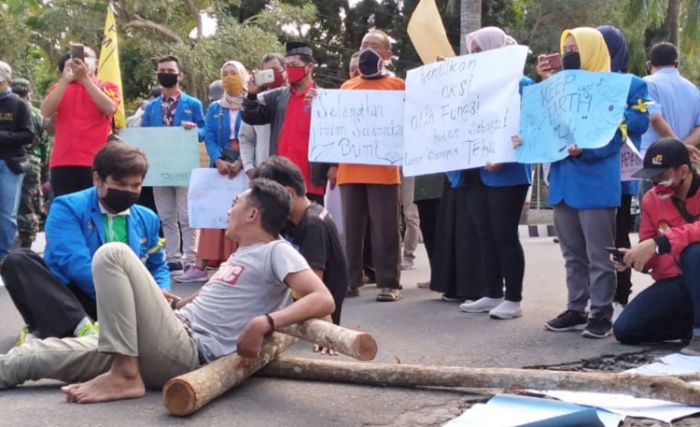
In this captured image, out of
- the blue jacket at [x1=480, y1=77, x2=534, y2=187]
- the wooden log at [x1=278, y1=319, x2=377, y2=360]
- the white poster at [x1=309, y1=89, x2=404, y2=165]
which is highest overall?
the white poster at [x1=309, y1=89, x2=404, y2=165]

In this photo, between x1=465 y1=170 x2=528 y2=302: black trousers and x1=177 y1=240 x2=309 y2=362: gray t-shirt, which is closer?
x1=177 y1=240 x2=309 y2=362: gray t-shirt

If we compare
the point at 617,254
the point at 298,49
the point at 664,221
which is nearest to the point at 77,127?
the point at 298,49

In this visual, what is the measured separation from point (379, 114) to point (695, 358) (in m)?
3.26

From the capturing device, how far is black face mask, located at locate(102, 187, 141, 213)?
511 centimetres

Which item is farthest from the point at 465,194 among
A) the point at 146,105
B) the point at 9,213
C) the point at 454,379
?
the point at 9,213

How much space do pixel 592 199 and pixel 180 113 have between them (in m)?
4.41

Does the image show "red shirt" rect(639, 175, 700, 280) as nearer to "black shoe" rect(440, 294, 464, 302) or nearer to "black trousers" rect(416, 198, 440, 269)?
"black shoe" rect(440, 294, 464, 302)

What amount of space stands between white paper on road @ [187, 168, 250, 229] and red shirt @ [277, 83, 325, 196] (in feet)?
2.70

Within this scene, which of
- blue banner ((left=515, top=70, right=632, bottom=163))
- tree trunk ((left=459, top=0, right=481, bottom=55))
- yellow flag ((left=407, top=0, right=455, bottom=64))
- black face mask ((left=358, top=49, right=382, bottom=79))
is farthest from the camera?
tree trunk ((left=459, top=0, right=481, bottom=55))

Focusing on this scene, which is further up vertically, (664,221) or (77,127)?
(77,127)

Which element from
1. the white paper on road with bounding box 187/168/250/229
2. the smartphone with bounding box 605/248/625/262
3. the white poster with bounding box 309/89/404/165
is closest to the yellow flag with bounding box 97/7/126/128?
the white paper on road with bounding box 187/168/250/229

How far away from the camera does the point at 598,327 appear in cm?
582

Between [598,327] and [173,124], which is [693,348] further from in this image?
[173,124]

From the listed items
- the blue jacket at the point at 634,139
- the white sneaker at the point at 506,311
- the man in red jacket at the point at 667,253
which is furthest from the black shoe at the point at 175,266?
the man in red jacket at the point at 667,253
